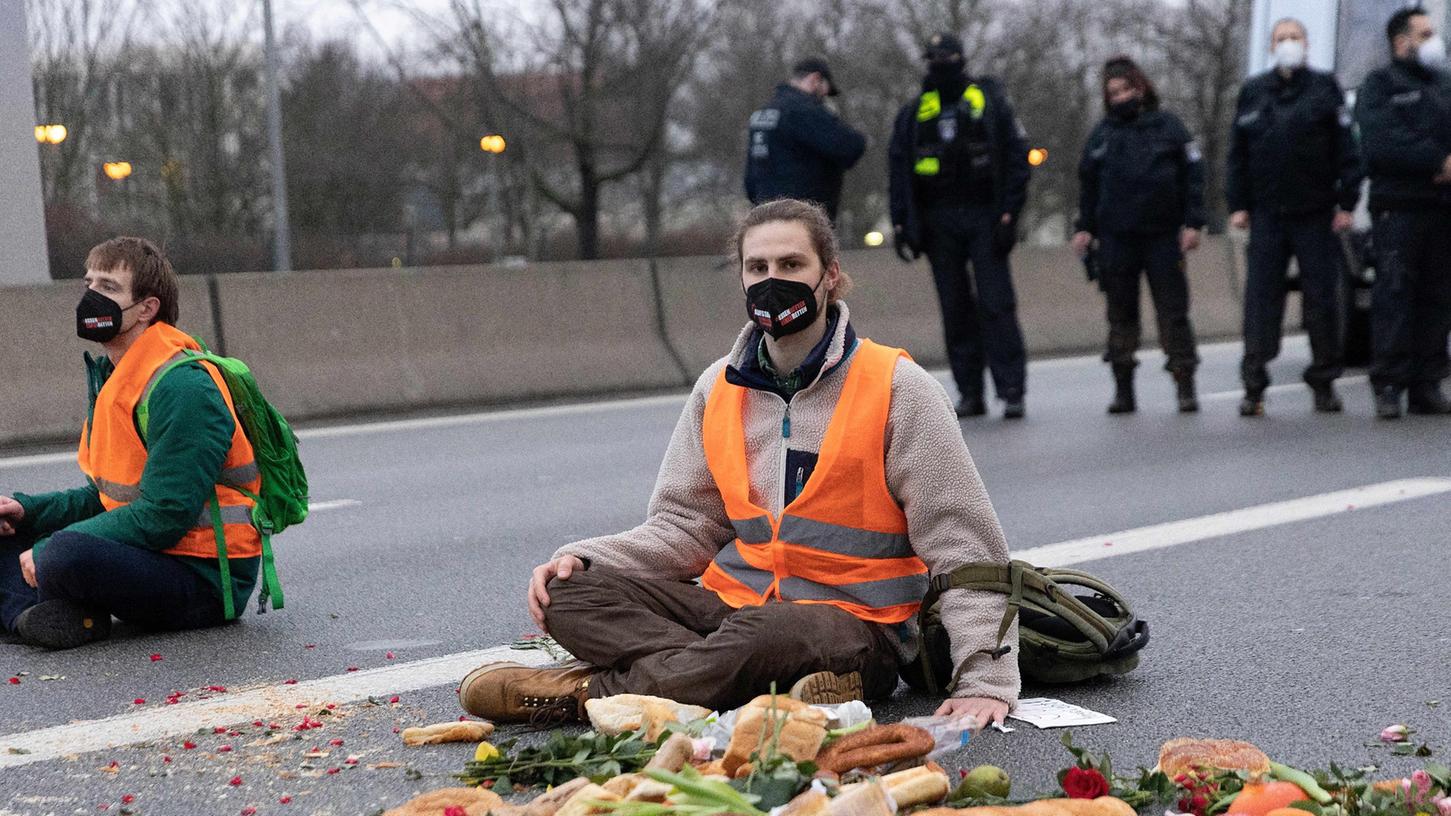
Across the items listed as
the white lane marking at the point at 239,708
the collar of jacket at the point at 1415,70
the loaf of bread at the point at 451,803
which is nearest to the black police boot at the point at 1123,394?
the collar of jacket at the point at 1415,70

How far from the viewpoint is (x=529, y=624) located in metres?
5.45

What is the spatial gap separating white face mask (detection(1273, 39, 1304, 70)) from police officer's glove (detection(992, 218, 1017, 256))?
1702 millimetres

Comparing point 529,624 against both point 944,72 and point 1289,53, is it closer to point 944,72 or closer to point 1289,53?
point 944,72

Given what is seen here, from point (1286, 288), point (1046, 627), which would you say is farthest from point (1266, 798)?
point (1286, 288)

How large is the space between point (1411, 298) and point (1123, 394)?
6.00ft

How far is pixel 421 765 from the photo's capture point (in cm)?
389

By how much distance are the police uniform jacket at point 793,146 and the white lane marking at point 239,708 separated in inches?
275

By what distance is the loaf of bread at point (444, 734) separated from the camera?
4047 mm

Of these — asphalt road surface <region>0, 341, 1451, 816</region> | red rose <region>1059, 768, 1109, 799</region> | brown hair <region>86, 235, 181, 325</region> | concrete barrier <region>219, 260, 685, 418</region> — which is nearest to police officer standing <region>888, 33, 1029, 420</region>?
asphalt road surface <region>0, 341, 1451, 816</region>

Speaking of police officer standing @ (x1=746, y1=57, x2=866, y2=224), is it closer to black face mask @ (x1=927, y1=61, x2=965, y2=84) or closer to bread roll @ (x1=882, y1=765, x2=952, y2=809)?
black face mask @ (x1=927, y1=61, x2=965, y2=84)

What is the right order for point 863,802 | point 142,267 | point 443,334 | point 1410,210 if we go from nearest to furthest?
point 863,802
point 142,267
point 1410,210
point 443,334

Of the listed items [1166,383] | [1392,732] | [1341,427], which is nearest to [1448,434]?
[1341,427]

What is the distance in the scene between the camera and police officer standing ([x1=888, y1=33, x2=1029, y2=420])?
10750 millimetres

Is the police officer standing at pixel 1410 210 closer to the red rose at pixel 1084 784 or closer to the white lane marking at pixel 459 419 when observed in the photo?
the white lane marking at pixel 459 419
